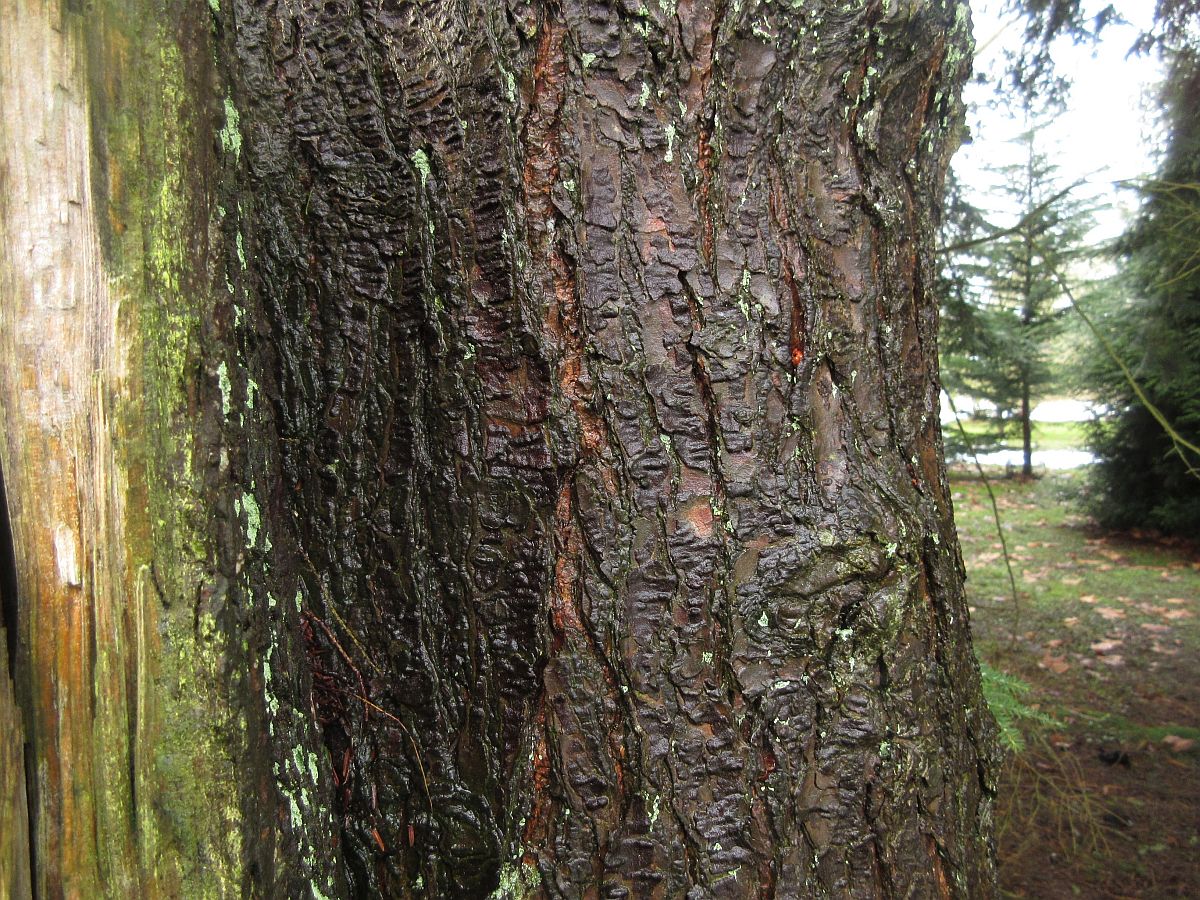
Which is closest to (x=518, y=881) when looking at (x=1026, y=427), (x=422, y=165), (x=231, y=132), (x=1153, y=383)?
(x=422, y=165)

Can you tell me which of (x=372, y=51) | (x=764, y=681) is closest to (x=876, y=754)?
(x=764, y=681)

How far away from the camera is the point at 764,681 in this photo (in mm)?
1166

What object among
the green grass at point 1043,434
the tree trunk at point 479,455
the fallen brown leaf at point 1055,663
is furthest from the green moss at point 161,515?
the green grass at point 1043,434

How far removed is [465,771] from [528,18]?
1.12 meters

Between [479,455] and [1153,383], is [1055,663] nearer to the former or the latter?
[1153,383]

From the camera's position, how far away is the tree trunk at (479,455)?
1.09 meters

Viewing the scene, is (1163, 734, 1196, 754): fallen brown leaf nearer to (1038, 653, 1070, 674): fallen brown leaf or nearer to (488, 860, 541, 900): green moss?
(1038, 653, 1070, 674): fallen brown leaf

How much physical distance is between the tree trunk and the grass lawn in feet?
8.88

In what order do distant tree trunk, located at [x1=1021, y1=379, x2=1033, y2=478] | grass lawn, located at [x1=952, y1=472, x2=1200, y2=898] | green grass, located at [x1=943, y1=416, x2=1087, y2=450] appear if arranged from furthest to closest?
1. distant tree trunk, located at [x1=1021, y1=379, x2=1033, y2=478]
2. green grass, located at [x1=943, y1=416, x2=1087, y2=450]
3. grass lawn, located at [x1=952, y1=472, x2=1200, y2=898]

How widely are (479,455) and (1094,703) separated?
604 centimetres

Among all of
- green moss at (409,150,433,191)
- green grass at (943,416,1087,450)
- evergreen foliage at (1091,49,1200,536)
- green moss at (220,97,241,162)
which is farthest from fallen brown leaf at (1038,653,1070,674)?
green moss at (220,97,241,162)

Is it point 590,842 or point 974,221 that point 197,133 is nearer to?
point 590,842

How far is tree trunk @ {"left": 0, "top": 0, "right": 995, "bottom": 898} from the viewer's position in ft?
3.59

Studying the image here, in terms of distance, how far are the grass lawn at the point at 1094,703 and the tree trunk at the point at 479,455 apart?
2706 mm
